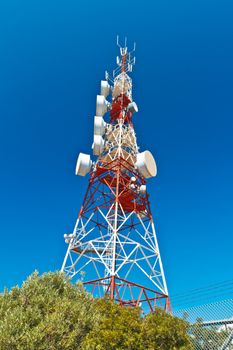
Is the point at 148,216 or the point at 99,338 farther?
the point at 148,216

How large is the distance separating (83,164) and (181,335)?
1522 centimetres

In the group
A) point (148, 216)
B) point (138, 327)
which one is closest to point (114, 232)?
point (148, 216)

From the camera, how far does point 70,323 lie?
9.95 m

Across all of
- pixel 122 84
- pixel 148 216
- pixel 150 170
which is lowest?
pixel 148 216

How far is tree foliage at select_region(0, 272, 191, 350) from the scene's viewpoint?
8977 millimetres

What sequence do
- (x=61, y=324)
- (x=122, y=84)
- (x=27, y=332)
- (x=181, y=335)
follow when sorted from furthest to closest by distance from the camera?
(x=122, y=84)
(x=181, y=335)
(x=61, y=324)
(x=27, y=332)

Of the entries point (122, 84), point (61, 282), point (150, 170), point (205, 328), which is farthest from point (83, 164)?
point (205, 328)

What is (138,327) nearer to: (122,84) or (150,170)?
(150,170)

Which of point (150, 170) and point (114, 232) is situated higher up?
point (150, 170)

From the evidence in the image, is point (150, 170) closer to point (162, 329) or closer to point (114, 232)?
point (114, 232)

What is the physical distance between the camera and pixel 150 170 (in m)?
24.1

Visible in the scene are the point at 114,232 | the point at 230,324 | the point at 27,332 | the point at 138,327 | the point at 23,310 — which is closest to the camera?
the point at 230,324

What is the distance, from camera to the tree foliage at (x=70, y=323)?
898 centimetres

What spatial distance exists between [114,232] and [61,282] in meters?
8.72
